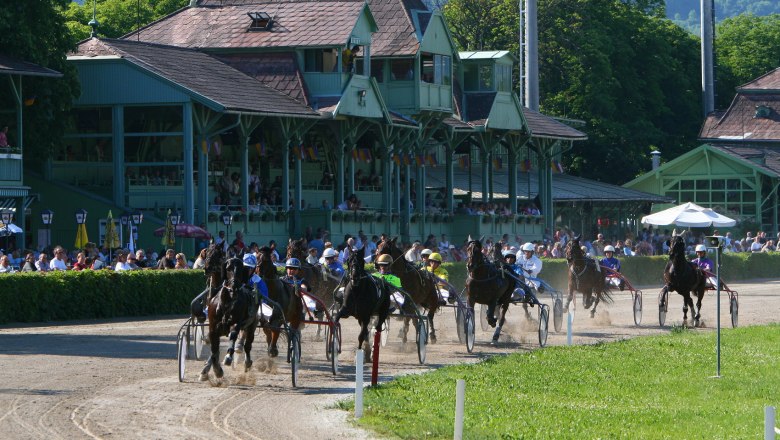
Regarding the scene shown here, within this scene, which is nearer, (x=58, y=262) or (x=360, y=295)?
(x=360, y=295)

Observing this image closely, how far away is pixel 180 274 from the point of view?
28.7 m

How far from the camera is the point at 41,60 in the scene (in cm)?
3469

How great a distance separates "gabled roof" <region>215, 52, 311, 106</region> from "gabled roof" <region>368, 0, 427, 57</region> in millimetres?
4153

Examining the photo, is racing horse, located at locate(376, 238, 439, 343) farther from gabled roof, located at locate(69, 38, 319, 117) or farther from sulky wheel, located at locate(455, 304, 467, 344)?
gabled roof, located at locate(69, 38, 319, 117)

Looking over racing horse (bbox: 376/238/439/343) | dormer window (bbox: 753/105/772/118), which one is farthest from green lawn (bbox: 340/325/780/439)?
dormer window (bbox: 753/105/772/118)

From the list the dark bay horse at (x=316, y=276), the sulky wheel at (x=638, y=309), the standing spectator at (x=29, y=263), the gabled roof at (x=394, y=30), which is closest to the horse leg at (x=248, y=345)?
the dark bay horse at (x=316, y=276)

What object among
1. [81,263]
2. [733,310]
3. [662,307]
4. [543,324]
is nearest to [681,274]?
[662,307]

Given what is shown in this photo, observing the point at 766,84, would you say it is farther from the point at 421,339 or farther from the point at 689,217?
the point at 421,339

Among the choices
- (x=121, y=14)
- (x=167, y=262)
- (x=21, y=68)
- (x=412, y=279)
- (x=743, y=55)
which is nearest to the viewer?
(x=412, y=279)

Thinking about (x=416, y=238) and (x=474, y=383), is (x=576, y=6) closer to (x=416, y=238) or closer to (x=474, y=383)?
(x=416, y=238)

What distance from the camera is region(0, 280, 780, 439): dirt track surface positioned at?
1357 cm

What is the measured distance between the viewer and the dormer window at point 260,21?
43.2 m

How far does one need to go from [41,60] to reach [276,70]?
9.01m

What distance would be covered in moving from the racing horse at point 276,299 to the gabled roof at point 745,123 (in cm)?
5240
